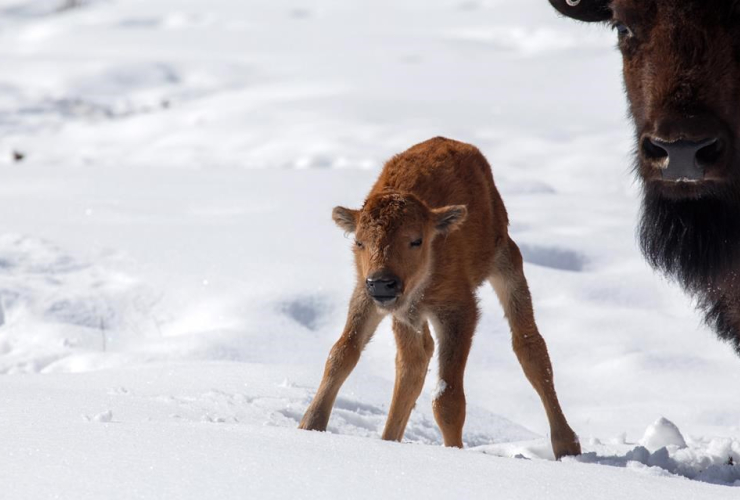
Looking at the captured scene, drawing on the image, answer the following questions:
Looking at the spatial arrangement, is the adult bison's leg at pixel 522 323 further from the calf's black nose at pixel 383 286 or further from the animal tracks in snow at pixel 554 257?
the animal tracks in snow at pixel 554 257

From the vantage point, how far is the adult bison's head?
3.90 m

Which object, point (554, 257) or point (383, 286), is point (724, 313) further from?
point (554, 257)

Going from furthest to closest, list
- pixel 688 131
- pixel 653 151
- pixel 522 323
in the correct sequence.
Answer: pixel 522 323 → pixel 653 151 → pixel 688 131

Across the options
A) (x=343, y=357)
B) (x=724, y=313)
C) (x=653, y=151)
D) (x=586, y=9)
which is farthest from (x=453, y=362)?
(x=586, y=9)

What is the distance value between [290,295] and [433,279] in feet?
8.22

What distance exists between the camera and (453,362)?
16.0ft

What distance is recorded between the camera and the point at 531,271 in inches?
319

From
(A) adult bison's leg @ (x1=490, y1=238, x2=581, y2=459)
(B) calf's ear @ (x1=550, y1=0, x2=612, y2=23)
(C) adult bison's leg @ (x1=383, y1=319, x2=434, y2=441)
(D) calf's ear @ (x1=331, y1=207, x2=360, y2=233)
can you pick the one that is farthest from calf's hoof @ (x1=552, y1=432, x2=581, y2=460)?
(B) calf's ear @ (x1=550, y1=0, x2=612, y2=23)

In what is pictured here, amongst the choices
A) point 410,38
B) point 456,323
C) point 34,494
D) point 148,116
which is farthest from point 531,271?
point 410,38

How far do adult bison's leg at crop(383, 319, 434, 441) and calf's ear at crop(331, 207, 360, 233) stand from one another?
1.57 ft

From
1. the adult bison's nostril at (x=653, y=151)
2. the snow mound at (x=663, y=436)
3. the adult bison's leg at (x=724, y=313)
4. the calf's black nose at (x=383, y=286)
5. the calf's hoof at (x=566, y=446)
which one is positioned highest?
the adult bison's nostril at (x=653, y=151)

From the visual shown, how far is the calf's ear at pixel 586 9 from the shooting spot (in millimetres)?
5109

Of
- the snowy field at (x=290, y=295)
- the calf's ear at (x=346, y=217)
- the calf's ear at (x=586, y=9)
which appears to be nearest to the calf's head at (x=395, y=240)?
the calf's ear at (x=346, y=217)

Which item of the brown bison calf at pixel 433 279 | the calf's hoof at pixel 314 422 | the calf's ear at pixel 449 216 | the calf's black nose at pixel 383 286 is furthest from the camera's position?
the calf's ear at pixel 449 216
